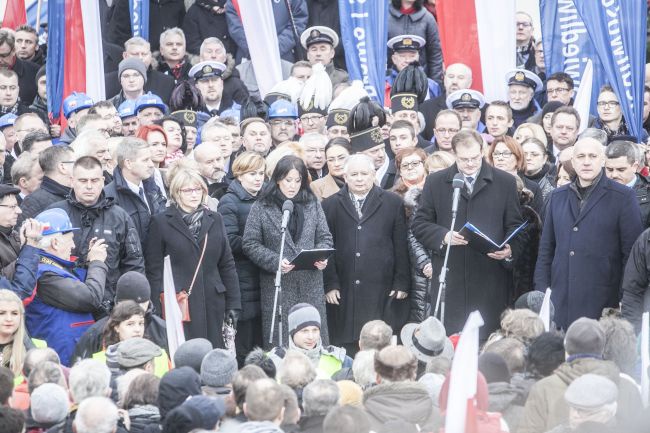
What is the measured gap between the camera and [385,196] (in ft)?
41.8

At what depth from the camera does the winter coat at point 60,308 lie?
10.7 metres

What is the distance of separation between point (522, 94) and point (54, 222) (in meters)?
6.12

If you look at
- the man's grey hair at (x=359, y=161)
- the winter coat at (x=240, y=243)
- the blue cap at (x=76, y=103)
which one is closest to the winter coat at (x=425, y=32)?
the blue cap at (x=76, y=103)

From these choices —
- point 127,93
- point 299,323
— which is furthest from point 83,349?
point 127,93

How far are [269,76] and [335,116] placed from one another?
2.04m

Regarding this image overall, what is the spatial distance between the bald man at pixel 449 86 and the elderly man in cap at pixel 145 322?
5.27 meters

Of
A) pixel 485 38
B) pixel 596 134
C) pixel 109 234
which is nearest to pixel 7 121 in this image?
pixel 109 234

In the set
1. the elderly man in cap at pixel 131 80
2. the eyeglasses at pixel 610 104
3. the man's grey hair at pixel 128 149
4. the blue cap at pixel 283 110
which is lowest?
the man's grey hair at pixel 128 149

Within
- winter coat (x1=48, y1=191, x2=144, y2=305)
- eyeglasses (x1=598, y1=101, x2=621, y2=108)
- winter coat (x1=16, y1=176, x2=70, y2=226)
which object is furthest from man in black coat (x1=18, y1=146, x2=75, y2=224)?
eyeglasses (x1=598, y1=101, x2=621, y2=108)

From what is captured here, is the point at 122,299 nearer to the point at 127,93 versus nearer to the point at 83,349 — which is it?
the point at 83,349

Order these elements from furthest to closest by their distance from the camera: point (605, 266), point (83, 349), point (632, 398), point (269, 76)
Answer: point (269, 76)
point (605, 266)
point (83, 349)
point (632, 398)

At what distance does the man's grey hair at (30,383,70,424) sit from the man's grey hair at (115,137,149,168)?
14.0 ft

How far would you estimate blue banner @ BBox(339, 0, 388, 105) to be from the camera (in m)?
15.4

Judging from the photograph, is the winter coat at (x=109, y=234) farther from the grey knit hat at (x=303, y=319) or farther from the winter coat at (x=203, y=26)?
the winter coat at (x=203, y=26)
